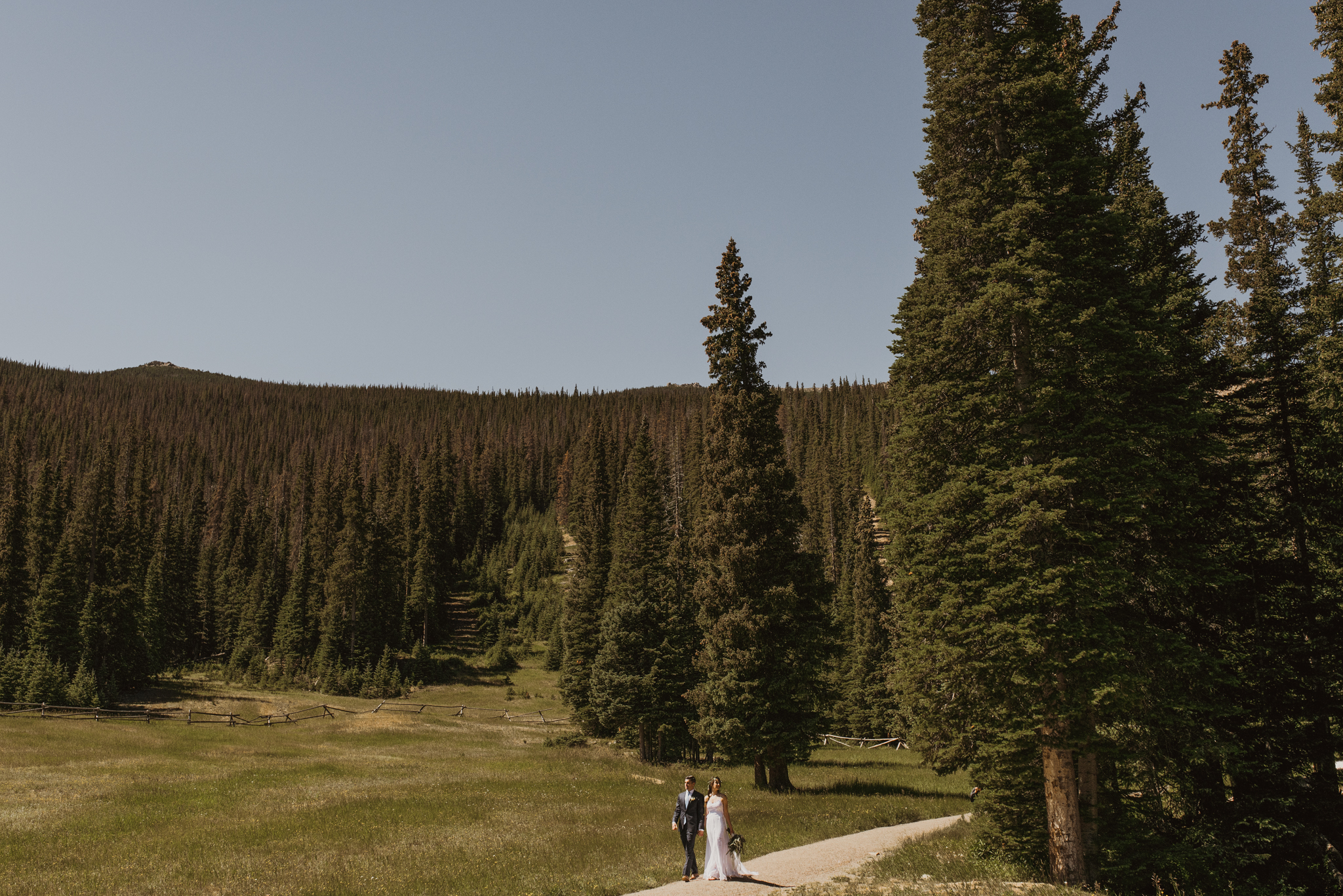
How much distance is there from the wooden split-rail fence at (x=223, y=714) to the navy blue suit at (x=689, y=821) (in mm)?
43825

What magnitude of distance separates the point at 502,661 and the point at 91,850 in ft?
220

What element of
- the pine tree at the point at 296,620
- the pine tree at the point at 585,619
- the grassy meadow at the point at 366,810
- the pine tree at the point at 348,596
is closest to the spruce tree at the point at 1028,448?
the grassy meadow at the point at 366,810

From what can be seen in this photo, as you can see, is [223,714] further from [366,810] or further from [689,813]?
[689,813]

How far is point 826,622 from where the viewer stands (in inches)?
1133

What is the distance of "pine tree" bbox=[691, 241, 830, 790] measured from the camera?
27641 millimetres

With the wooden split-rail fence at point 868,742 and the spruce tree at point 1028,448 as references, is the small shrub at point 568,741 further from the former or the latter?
the spruce tree at point 1028,448

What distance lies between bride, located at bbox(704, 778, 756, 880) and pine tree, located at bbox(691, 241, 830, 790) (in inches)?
469

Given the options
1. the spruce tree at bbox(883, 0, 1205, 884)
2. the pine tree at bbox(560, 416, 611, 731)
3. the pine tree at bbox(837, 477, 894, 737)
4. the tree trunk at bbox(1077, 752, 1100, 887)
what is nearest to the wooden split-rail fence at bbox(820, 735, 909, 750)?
the pine tree at bbox(837, 477, 894, 737)

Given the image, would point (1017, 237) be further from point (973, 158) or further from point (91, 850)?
point (91, 850)

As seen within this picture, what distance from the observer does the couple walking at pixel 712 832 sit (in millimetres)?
15242

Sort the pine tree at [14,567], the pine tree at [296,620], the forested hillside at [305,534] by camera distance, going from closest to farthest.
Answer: the pine tree at [14,567] → the forested hillside at [305,534] → the pine tree at [296,620]

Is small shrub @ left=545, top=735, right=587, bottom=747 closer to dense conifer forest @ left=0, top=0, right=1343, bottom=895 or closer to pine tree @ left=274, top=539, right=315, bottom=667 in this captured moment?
dense conifer forest @ left=0, top=0, right=1343, bottom=895

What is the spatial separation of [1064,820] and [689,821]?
23.5 ft

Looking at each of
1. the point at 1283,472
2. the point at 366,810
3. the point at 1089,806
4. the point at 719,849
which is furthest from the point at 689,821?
the point at 1283,472
